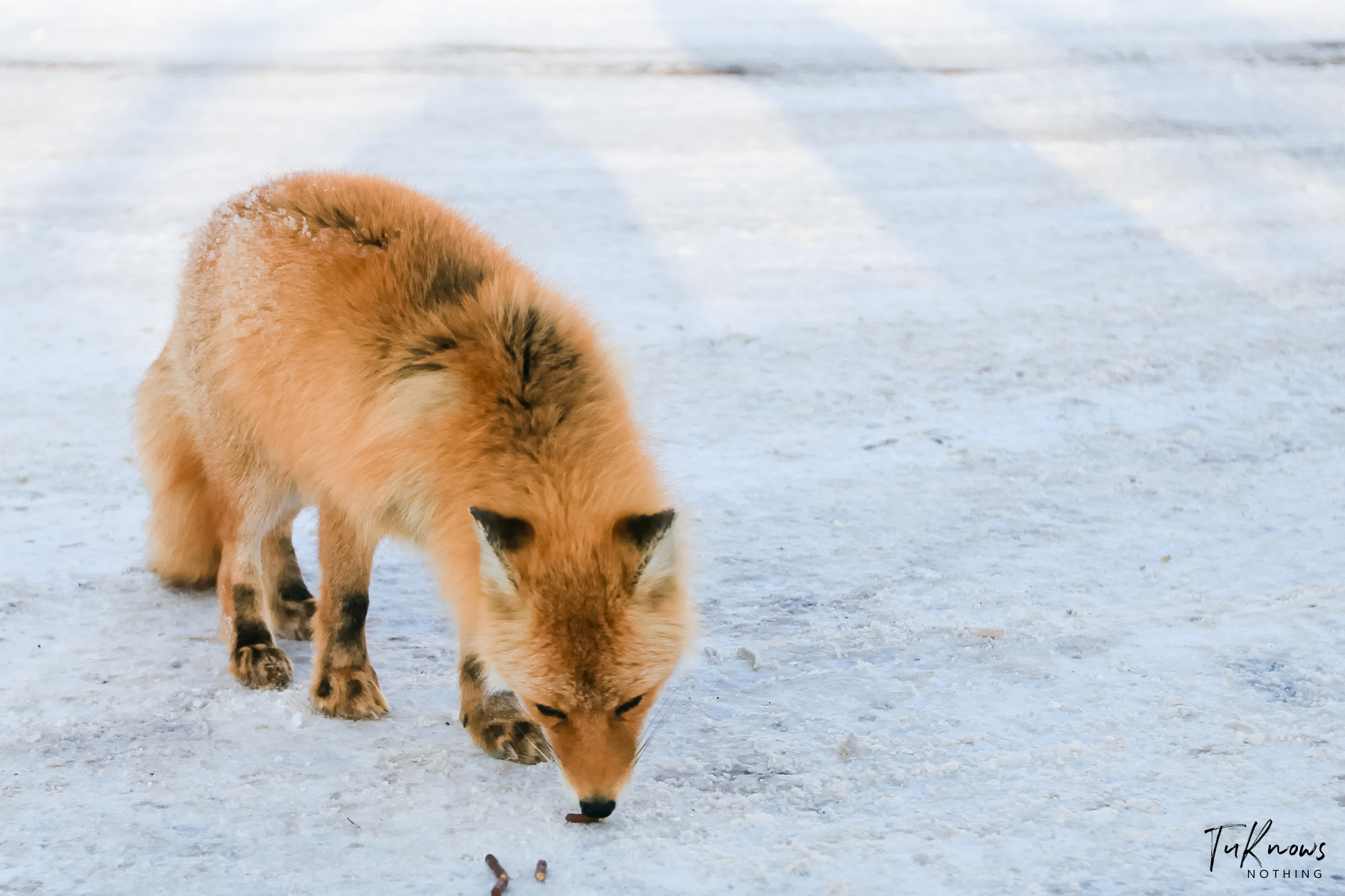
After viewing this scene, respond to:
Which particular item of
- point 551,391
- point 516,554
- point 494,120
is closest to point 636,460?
point 551,391

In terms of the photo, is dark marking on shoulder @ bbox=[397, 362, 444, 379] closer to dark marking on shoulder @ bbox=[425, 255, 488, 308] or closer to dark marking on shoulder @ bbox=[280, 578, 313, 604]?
dark marking on shoulder @ bbox=[425, 255, 488, 308]

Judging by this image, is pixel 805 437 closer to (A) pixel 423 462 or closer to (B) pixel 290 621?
(B) pixel 290 621

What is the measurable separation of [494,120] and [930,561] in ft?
21.4

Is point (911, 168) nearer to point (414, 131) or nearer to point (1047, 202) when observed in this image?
point (1047, 202)

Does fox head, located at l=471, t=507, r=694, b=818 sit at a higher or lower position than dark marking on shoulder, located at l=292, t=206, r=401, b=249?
lower

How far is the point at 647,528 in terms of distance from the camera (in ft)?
8.98

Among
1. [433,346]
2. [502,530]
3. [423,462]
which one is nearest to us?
[502,530]

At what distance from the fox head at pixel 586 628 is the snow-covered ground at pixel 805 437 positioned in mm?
301

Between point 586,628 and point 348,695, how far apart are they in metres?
1.21

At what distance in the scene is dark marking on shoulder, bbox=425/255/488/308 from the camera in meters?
3.33

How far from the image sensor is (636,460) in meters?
3.11

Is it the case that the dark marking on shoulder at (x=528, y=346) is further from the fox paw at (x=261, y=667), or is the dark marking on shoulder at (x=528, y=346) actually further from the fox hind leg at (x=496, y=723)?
the fox paw at (x=261, y=667)

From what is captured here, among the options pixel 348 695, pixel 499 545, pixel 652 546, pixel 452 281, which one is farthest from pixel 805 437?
pixel 499 545

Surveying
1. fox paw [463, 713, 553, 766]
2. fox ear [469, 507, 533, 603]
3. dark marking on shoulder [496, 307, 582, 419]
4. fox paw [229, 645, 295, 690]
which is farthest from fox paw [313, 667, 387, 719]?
dark marking on shoulder [496, 307, 582, 419]
